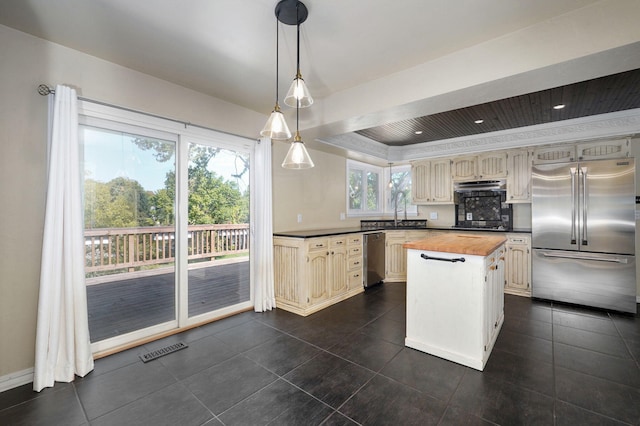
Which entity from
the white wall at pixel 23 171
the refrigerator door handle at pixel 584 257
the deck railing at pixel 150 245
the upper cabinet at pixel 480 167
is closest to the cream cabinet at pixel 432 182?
the upper cabinet at pixel 480 167

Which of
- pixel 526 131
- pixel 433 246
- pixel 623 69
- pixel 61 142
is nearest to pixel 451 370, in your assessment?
pixel 433 246

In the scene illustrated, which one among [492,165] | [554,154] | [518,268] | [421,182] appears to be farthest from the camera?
[421,182]

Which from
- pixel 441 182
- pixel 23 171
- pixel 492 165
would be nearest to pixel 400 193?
pixel 441 182

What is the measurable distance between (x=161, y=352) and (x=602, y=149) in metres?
5.60

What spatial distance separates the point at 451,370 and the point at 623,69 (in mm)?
2556

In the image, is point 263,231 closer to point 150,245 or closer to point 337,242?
point 337,242

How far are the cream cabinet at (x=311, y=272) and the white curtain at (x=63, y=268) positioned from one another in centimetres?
196

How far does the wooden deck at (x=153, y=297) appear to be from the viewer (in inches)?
97.9

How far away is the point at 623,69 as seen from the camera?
200cm

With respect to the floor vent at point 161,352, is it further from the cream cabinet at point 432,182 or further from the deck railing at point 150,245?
the cream cabinet at point 432,182

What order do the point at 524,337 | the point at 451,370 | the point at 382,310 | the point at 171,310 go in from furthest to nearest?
the point at 382,310 → the point at 171,310 → the point at 524,337 → the point at 451,370

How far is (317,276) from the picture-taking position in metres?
3.48

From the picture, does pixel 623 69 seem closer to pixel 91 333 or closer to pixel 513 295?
pixel 513 295

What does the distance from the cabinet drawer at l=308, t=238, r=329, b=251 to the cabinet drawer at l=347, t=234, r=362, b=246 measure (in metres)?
0.47
